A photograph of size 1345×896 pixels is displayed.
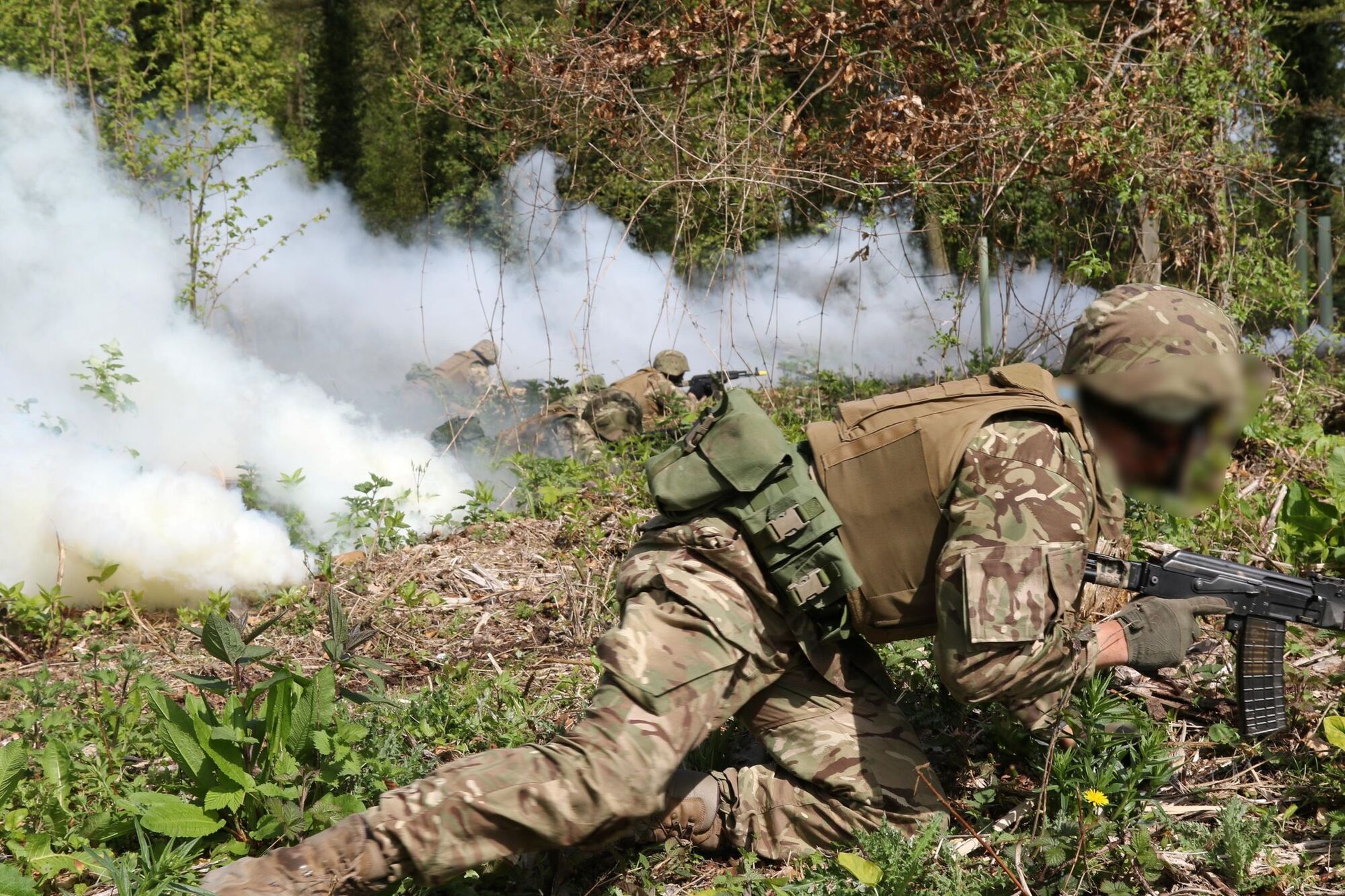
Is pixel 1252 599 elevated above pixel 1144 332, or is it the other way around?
pixel 1144 332

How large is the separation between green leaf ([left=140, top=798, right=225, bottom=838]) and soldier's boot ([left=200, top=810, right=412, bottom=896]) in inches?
10.1

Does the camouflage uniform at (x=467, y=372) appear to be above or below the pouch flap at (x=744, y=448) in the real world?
above

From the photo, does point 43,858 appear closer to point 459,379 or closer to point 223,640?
point 223,640

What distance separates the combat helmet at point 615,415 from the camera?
8.32 metres

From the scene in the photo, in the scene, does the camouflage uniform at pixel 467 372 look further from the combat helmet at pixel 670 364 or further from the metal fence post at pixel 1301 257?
the metal fence post at pixel 1301 257

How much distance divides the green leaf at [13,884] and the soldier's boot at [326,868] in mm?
444

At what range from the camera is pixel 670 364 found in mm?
10734

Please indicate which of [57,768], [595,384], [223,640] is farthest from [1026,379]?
[595,384]

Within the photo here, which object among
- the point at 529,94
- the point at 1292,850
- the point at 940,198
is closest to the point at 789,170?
the point at 940,198

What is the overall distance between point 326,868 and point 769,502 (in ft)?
4.40

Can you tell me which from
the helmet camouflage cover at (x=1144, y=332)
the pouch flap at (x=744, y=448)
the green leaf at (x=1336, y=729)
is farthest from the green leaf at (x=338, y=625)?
the green leaf at (x=1336, y=729)

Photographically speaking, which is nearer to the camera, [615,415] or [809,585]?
[809,585]

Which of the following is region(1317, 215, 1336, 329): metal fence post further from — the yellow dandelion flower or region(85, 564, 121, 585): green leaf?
region(85, 564, 121, 585): green leaf

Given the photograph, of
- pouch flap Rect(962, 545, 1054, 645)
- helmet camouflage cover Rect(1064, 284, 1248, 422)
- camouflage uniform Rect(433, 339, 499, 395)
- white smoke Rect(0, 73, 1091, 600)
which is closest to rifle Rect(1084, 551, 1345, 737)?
pouch flap Rect(962, 545, 1054, 645)
